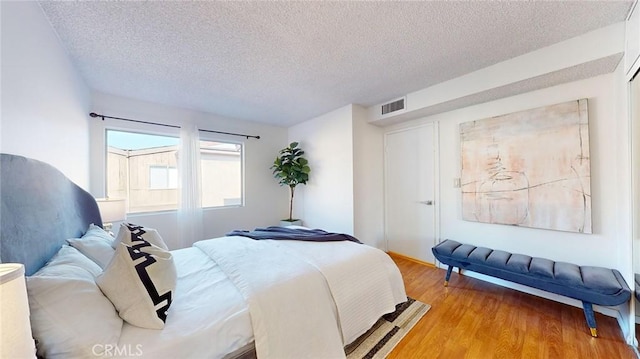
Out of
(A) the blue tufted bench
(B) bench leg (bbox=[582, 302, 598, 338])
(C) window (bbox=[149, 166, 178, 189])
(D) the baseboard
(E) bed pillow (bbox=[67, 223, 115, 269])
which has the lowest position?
(D) the baseboard

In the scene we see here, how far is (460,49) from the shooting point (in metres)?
1.99

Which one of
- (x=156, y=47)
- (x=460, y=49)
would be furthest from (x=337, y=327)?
(x=156, y=47)

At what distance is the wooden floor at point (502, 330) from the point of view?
1.58 m

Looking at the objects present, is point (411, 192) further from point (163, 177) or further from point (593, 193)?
point (163, 177)

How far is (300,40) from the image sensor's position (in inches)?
72.6

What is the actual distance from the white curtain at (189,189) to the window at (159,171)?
150 mm

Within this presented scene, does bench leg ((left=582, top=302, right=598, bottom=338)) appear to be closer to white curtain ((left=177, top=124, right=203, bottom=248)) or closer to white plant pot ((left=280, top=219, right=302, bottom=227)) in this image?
white plant pot ((left=280, top=219, right=302, bottom=227))

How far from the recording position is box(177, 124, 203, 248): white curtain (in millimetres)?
3361

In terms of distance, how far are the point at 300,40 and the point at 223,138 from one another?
8.44 ft

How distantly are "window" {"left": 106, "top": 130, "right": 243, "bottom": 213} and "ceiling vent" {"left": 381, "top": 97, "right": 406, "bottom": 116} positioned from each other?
8.61ft

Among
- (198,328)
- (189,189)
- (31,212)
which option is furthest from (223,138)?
(198,328)

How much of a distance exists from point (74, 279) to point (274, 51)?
6.55ft

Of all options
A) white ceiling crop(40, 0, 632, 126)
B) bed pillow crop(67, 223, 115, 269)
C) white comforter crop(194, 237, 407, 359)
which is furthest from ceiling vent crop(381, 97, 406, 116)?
bed pillow crop(67, 223, 115, 269)

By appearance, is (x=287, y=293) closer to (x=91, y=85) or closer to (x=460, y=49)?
(x=460, y=49)
